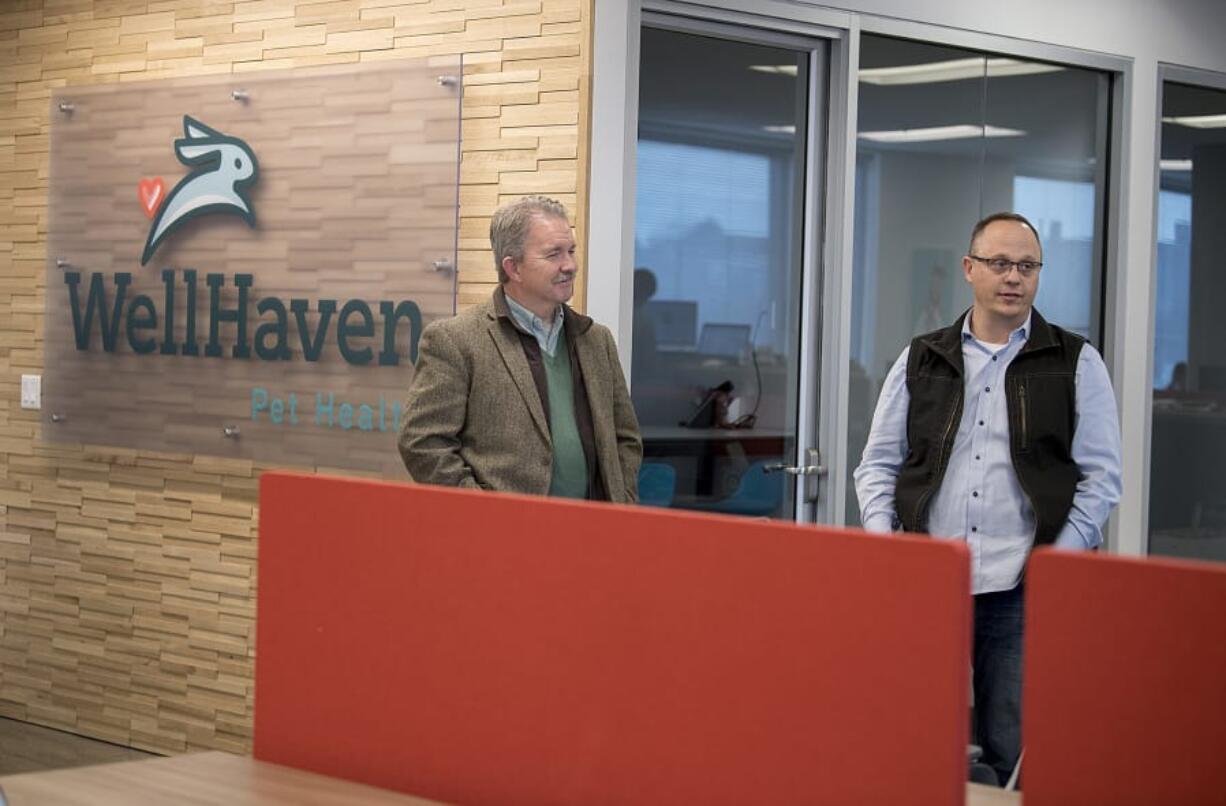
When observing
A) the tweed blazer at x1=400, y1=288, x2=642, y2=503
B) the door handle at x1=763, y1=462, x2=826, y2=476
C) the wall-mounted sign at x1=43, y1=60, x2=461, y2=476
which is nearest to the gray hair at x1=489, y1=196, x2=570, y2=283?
the tweed blazer at x1=400, y1=288, x2=642, y2=503

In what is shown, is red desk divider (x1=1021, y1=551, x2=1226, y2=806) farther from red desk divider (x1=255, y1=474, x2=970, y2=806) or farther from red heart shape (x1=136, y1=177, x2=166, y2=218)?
red heart shape (x1=136, y1=177, x2=166, y2=218)

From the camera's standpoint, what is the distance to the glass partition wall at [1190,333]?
6797mm

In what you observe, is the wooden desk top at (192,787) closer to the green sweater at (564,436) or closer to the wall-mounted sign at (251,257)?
the green sweater at (564,436)

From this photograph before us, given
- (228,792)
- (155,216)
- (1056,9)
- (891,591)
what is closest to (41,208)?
(155,216)

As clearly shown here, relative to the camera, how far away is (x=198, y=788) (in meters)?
2.65

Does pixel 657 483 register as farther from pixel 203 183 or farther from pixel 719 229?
pixel 203 183

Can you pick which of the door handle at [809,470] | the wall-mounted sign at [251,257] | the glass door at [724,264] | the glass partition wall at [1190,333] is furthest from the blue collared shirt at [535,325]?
the glass partition wall at [1190,333]

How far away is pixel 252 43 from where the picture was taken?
584 cm

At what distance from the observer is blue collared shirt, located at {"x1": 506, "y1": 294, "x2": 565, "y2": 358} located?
3992 mm

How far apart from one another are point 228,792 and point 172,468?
11.9 feet

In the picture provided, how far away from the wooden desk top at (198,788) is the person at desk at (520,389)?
1169 millimetres

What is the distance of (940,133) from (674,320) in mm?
1322

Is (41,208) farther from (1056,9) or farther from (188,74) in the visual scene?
(1056,9)

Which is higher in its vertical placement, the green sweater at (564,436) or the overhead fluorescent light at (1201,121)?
the overhead fluorescent light at (1201,121)
